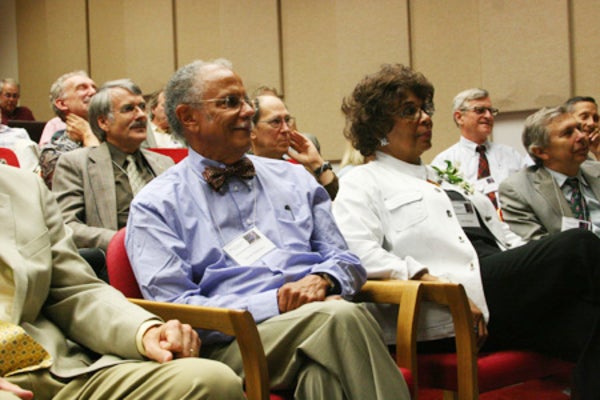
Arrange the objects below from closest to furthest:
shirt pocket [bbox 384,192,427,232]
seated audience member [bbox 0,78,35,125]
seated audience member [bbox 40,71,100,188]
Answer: shirt pocket [bbox 384,192,427,232] → seated audience member [bbox 40,71,100,188] → seated audience member [bbox 0,78,35,125]

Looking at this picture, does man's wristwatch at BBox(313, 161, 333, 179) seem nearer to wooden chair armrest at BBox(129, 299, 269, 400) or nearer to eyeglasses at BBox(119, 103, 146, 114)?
eyeglasses at BBox(119, 103, 146, 114)

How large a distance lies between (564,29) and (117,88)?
143 inches

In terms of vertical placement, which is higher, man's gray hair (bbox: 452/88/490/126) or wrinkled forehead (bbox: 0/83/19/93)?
wrinkled forehead (bbox: 0/83/19/93)

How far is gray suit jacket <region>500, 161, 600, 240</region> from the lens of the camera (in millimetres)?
2949

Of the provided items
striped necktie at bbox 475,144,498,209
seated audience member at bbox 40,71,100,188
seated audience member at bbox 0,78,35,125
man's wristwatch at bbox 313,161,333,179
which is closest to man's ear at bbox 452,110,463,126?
striped necktie at bbox 475,144,498,209

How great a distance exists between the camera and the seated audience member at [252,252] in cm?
161

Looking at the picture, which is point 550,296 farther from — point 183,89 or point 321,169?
point 321,169

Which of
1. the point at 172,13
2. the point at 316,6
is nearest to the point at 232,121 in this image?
the point at 316,6

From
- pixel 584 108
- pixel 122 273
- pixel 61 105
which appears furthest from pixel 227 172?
pixel 584 108

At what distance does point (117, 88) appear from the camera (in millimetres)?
3340

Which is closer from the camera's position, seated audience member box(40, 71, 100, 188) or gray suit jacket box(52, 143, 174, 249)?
gray suit jacket box(52, 143, 174, 249)

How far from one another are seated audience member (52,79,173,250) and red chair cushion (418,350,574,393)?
1.27 m

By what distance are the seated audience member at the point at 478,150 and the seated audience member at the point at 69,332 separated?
3.68 meters

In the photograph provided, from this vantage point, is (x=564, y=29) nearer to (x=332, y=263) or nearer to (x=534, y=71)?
(x=534, y=71)
